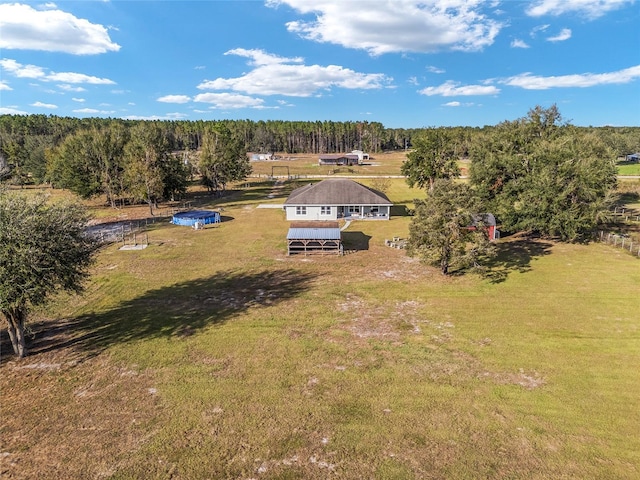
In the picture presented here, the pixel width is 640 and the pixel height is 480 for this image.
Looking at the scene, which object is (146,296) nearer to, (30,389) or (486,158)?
(30,389)

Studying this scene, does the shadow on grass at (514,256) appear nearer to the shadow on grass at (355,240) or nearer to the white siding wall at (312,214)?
the shadow on grass at (355,240)

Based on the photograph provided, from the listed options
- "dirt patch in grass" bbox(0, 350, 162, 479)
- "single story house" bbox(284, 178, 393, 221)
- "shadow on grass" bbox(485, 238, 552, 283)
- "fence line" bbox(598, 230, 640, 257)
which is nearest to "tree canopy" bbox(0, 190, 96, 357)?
"dirt patch in grass" bbox(0, 350, 162, 479)

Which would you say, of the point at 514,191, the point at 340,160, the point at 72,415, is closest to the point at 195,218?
the point at 72,415

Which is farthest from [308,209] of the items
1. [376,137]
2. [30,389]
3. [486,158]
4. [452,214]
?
[376,137]

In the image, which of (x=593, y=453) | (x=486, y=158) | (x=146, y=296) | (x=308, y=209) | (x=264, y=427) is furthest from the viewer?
(x=308, y=209)

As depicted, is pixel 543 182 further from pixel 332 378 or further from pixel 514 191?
pixel 332 378

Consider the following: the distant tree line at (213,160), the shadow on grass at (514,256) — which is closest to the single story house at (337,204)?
the distant tree line at (213,160)

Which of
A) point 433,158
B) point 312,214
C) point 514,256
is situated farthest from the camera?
point 433,158
